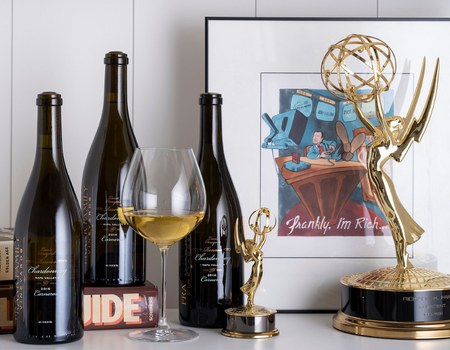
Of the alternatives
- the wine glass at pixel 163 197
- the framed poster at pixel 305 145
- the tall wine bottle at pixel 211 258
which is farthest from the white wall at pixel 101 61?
the wine glass at pixel 163 197

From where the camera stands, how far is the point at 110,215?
744mm

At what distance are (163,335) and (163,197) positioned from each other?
0.61 feet

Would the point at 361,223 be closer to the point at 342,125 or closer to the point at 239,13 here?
the point at 342,125

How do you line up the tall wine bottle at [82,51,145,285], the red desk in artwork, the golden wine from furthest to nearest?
1. the red desk in artwork
2. the tall wine bottle at [82,51,145,285]
3. the golden wine

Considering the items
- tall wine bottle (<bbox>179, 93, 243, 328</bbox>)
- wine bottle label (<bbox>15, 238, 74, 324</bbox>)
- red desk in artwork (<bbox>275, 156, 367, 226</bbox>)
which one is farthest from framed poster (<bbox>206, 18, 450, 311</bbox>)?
wine bottle label (<bbox>15, 238, 74, 324</bbox>)

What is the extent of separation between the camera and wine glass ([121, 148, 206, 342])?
636 millimetres

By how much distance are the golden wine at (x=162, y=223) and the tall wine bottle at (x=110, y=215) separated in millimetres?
106

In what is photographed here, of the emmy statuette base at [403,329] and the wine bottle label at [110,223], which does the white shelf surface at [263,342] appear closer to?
the emmy statuette base at [403,329]

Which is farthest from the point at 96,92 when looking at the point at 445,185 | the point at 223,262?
the point at 445,185

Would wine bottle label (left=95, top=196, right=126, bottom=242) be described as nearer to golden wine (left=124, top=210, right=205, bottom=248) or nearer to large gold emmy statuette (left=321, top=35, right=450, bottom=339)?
golden wine (left=124, top=210, right=205, bottom=248)

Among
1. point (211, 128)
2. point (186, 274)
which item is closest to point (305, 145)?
point (211, 128)

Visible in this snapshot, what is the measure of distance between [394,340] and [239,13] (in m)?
0.64

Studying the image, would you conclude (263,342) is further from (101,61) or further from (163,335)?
(101,61)

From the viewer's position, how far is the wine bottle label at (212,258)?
2.40 feet
